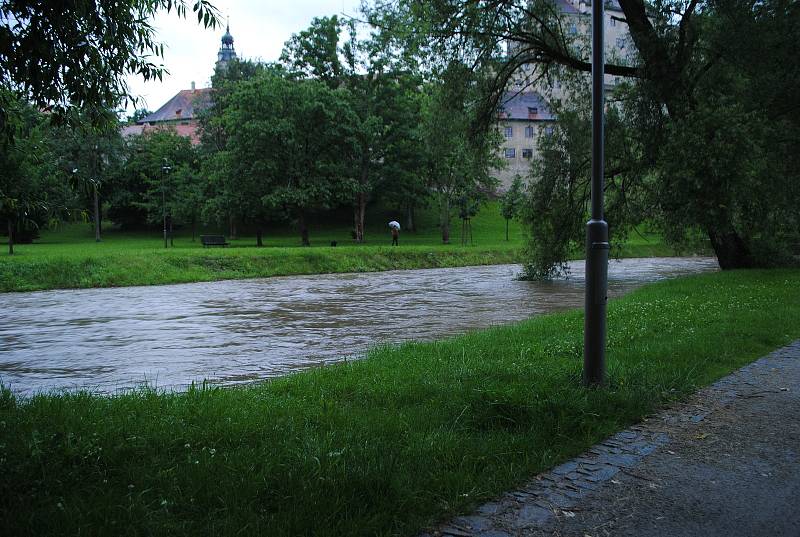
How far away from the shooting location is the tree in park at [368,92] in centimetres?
5078

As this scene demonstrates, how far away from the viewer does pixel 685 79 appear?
19234 millimetres

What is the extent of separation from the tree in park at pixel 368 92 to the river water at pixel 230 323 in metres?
25.6

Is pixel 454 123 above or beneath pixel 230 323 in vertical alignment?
above

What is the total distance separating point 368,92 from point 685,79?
115 feet

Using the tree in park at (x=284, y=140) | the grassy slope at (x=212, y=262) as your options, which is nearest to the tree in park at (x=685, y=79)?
the grassy slope at (x=212, y=262)

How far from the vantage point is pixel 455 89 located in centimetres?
2141

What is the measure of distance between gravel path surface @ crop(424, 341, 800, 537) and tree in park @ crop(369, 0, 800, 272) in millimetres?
12893

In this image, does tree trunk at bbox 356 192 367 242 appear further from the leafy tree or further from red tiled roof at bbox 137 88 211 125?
red tiled roof at bbox 137 88 211 125

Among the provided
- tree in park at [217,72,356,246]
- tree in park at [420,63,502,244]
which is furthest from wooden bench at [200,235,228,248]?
tree in park at [420,63,502,244]

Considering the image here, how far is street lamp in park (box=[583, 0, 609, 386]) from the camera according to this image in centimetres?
652

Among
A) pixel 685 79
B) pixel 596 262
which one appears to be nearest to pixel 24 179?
pixel 596 262

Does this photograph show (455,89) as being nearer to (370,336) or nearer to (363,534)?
(370,336)

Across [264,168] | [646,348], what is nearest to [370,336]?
[646,348]

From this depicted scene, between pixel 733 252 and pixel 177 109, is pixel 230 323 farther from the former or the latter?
pixel 177 109
